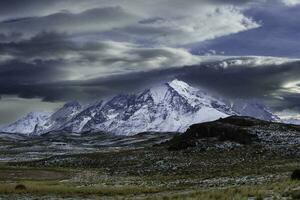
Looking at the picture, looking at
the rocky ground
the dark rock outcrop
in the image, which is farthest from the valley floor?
the dark rock outcrop

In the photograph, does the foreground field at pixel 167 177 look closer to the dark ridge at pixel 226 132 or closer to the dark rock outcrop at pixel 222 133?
the dark rock outcrop at pixel 222 133

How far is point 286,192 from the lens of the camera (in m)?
31.6

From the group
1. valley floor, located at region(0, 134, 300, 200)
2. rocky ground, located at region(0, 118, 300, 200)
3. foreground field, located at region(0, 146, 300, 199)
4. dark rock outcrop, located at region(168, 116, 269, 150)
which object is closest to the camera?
foreground field, located at region(0, 146, 300, 199)

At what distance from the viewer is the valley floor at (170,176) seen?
3850cm

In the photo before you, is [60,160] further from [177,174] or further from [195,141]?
[177,174]

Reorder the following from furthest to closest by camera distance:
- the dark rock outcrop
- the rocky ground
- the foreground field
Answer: the dark rock outcrop, the rocky ground, the foreground field

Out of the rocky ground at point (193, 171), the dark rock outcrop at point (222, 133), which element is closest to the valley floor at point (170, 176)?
the rocky ground at point (193, 171)

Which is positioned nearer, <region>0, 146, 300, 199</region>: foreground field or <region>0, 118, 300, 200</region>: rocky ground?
<region>0, 146, 300, 199</region>: foreground field

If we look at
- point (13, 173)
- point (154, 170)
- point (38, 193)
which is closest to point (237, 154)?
point (154, 170)

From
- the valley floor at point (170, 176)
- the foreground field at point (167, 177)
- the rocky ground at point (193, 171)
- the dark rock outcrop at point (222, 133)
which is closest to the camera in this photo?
the foreground field at point (167, 177)

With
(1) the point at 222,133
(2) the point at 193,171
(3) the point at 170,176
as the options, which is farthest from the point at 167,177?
(1) the point at 222,133

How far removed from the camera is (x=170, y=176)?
63281mm

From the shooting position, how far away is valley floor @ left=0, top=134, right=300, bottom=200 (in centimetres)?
3850

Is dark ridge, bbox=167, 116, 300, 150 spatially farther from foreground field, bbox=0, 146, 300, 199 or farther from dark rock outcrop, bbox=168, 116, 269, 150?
foreground field, bbox=0, 146, 300, 199
